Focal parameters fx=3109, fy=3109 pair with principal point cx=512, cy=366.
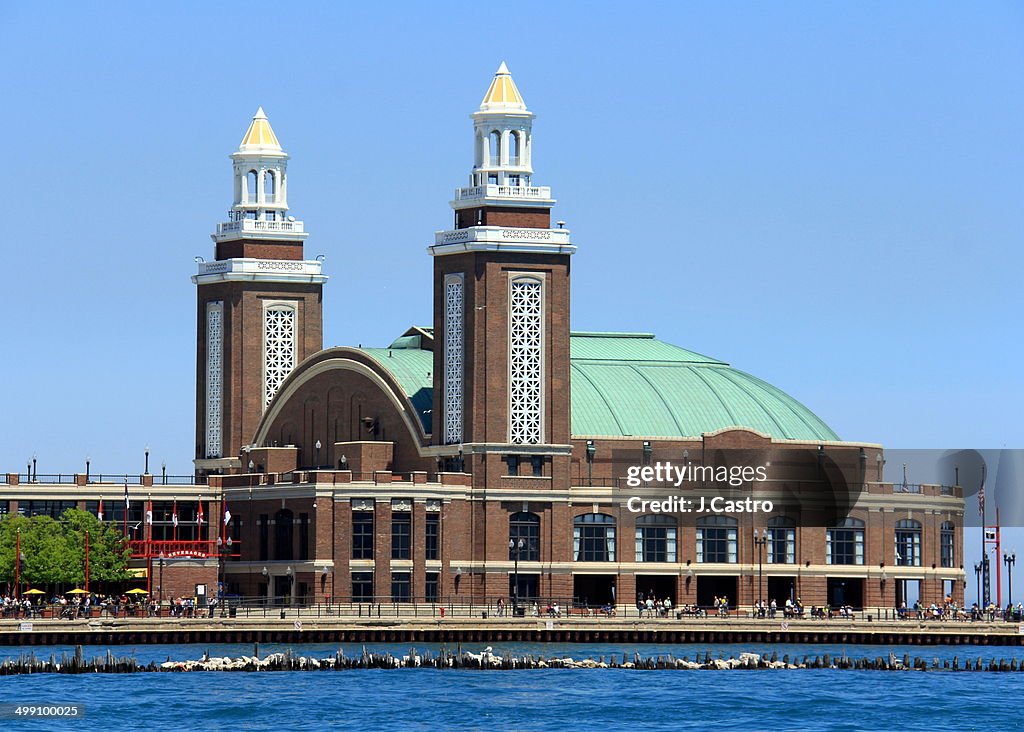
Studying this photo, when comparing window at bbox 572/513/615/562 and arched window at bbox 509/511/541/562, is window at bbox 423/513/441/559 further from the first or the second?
window at bbox 572/513/615/562

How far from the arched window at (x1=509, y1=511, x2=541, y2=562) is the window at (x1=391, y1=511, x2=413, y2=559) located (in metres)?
6.64

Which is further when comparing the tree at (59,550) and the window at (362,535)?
the tree at (59,550)

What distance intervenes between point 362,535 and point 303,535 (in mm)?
4544

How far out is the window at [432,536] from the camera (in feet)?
645

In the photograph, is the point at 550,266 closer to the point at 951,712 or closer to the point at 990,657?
the point at 990,657

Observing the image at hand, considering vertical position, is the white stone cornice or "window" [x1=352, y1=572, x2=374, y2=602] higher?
the white stone cornice

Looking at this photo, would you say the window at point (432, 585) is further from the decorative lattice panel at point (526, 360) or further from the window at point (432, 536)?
the decorative lattice panel at point (526, 360)

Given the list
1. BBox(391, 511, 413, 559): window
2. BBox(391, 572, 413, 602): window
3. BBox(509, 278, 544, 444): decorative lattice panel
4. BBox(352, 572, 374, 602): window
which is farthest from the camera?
BBox(509, 278, 544, 444): decorative lattice panel

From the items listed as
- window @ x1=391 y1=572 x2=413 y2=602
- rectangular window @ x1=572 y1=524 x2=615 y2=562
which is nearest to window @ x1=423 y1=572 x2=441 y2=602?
window @ x1=391 y1=572 x2=413 y2=602

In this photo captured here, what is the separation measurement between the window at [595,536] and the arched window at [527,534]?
2.62 m

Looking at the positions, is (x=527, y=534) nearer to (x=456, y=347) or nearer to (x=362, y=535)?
(x=362, y=535)

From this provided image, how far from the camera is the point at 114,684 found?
143m

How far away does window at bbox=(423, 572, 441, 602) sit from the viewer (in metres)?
196

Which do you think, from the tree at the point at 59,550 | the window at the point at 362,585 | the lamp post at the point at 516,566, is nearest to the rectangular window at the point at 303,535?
the window at the point at 362,585
